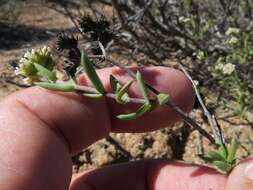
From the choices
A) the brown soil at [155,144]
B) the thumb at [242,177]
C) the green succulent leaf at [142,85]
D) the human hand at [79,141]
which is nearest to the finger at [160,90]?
the human hand at [79,141]

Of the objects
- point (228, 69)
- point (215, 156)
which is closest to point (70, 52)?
point (215, 156)

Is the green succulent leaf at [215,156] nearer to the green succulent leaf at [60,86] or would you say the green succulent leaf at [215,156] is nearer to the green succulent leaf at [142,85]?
the green succulent leaf at [142,85]

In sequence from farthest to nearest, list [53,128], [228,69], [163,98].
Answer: [228,69] → [53,128] → [163,98]

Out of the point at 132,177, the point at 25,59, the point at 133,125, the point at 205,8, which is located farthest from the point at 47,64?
the point at 205,8

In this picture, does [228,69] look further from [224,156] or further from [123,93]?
[123,93]

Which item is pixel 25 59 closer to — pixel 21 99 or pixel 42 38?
pixel 21 99
